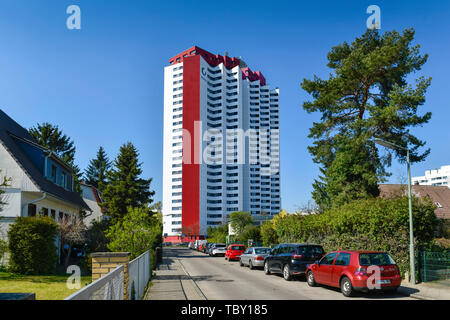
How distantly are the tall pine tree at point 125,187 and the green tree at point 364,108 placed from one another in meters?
21.4

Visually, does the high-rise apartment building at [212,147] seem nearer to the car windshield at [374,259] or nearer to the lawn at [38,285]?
the lawn at [38,285]

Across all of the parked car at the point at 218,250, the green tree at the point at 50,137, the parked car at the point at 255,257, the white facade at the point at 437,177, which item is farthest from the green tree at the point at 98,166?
the white facade at the point at 437,177

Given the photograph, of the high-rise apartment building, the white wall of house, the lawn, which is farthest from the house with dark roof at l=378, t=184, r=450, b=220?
the high-rise apartment building

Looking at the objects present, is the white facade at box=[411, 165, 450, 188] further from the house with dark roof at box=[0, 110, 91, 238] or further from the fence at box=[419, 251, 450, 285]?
the house with dark roof at box=[0, 110, 91, 238]

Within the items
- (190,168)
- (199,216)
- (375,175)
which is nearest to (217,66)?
(190,168)


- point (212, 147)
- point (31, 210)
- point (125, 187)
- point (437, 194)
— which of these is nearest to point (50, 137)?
point (125, 187)

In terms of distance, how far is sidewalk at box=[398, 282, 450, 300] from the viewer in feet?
43.7

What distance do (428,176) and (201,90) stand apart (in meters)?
116

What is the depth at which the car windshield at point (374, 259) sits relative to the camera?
1338cm

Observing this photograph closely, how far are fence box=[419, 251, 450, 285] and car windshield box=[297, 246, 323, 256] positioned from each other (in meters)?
4.57

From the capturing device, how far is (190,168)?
124688 millimetres

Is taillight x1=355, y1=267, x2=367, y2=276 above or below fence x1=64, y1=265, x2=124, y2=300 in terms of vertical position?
below

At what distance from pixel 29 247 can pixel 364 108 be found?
2363 cm
